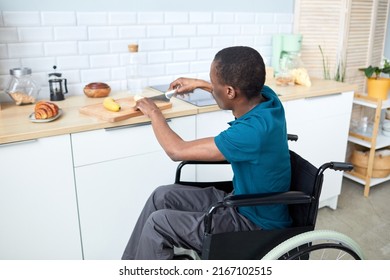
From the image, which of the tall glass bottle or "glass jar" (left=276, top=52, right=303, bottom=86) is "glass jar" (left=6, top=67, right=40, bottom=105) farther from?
"glass jar" (left=276, top=52, right=303, bottom=86)

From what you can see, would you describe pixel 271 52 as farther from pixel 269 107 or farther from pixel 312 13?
pixel 269 107

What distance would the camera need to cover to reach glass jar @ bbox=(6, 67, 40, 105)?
6.51 ft

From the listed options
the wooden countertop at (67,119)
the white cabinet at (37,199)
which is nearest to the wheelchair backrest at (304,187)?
the wooden countertop at (67,119)

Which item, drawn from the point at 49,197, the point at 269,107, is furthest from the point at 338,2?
the point at 49,197

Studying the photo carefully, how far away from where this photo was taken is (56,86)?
214cm

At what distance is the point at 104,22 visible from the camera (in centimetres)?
229

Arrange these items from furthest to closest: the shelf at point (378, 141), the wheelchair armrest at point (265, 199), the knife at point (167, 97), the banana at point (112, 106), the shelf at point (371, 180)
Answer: the shelf at point (371, 180)
the shelf at point (378, 141)
the knife at point (167, 97)
the banana at point (112, 106)
the wheelchair armrest at point (265, 199)

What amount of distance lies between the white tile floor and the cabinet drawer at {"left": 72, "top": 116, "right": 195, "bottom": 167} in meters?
1.35

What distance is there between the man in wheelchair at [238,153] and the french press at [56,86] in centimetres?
79

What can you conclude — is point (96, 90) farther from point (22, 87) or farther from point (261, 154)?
point (261, 154)

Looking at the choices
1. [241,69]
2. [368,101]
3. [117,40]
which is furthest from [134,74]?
[368,101]

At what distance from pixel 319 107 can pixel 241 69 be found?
4.53 feet

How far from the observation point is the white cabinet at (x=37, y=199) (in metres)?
1.66

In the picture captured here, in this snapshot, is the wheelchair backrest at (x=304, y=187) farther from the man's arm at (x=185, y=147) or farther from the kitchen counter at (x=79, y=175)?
the kitchen counter at (x=79, y=175)
